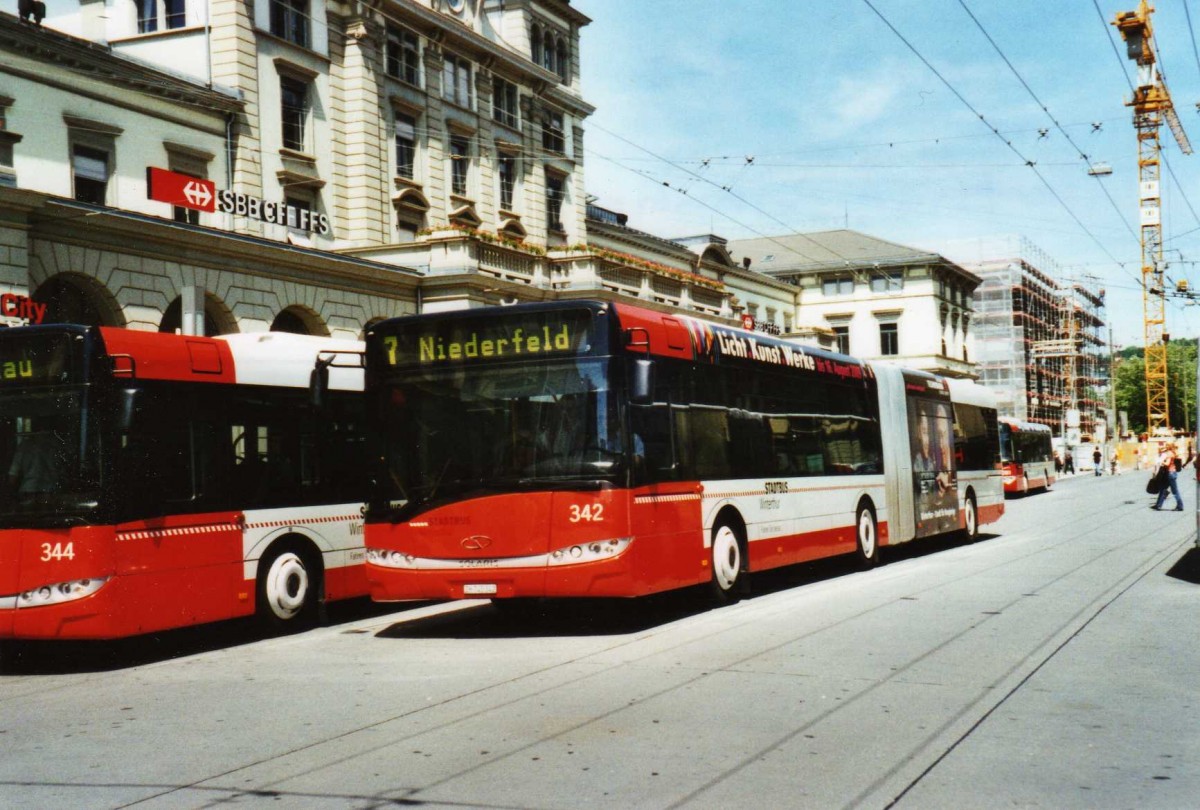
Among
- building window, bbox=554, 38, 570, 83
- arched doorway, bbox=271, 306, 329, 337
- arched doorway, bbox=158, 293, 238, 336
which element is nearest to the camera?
arched doorway, bbox=158, 293, 238, 336

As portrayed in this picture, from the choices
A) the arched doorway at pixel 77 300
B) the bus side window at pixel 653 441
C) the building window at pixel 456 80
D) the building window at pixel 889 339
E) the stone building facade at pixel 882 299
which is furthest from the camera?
the building window at pixel 889 339

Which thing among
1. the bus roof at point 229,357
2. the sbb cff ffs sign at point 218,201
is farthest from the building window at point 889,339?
the bus roof at point 229,357

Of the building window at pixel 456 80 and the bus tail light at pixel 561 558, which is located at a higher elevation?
the building window at pixel 456 80

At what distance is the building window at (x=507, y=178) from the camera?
41.1 metres

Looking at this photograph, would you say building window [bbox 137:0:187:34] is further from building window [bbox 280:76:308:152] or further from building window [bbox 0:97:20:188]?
building window [bbox 0:97:20:188]

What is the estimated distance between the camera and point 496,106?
41.1m

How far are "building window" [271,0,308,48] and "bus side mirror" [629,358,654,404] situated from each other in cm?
2467

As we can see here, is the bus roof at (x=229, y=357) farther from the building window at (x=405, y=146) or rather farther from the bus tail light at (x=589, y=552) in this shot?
the building window at (x=405, y=146)

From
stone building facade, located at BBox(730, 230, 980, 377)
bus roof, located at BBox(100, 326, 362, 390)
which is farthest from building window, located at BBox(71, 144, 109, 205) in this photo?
stone building facade, located at BBox(730, 230, 980, 377)

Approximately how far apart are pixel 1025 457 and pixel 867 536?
33.7 m

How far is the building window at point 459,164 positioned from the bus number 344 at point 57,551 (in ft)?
95.7

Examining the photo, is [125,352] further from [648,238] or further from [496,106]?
[648,238]

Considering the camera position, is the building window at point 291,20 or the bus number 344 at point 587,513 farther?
the building window at point 291,20

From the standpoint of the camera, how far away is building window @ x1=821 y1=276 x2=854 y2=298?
77.6 metres
